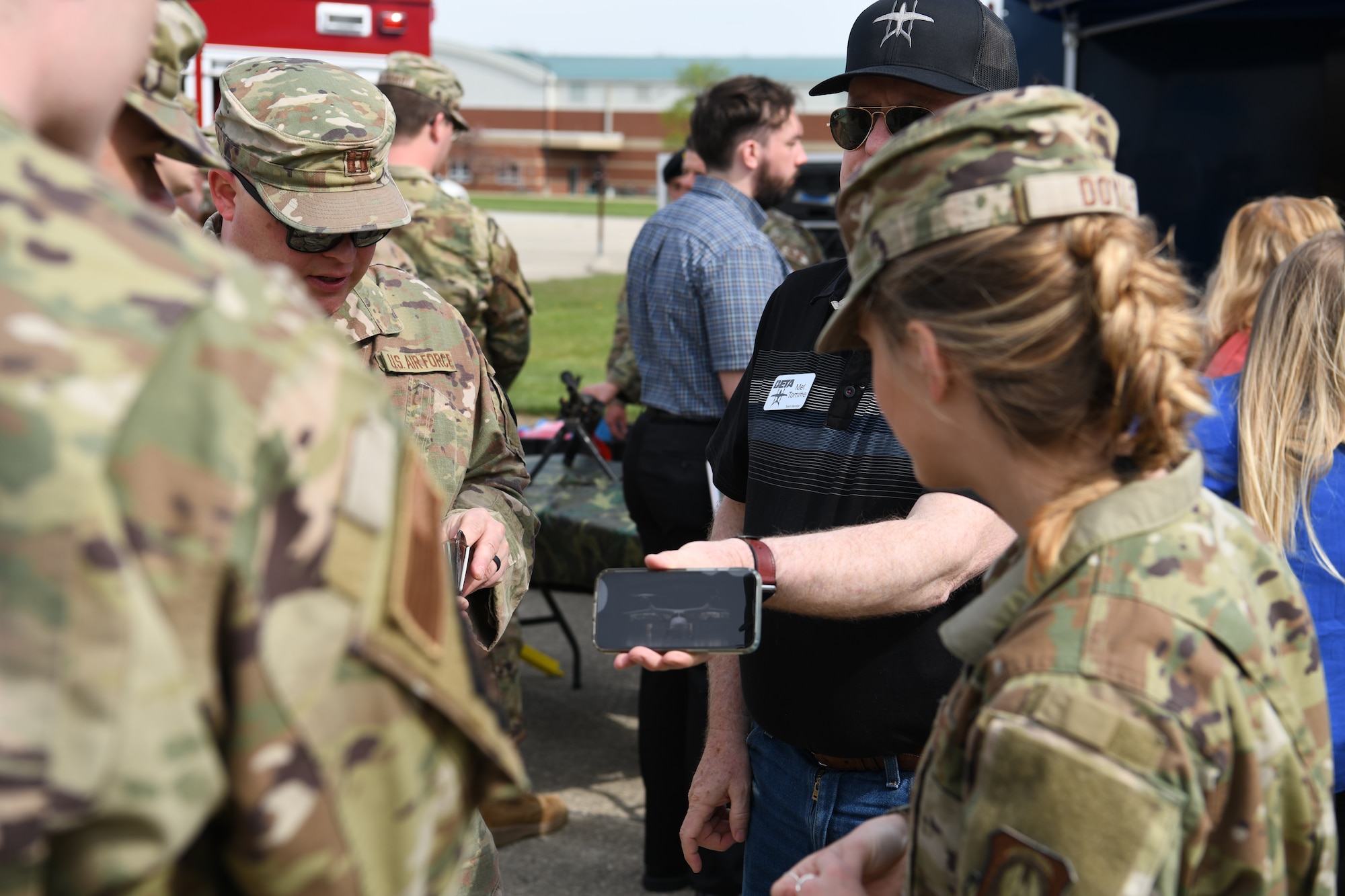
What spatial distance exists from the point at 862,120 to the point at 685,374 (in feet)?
5.80

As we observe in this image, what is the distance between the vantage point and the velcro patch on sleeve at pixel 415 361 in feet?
8.34

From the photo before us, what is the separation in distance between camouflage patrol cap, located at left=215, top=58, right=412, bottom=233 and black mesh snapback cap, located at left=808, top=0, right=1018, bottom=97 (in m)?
0.97

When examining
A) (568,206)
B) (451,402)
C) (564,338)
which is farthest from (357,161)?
(568,206)

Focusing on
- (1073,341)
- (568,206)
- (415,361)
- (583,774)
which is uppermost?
(1073,341)

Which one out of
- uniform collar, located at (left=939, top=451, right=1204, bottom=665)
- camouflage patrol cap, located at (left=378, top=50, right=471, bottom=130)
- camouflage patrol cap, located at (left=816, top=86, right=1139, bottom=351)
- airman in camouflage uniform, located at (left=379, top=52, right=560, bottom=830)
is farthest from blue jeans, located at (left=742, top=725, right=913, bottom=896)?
camouflage patrol cap, located at (left=378, top=50, right=471, bottom=130)

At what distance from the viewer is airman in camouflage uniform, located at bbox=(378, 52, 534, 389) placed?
482 cm

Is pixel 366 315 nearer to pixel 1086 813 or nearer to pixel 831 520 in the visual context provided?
pixel 831 520

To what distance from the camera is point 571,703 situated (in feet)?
18.1

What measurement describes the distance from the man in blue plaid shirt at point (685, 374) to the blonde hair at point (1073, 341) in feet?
8.30

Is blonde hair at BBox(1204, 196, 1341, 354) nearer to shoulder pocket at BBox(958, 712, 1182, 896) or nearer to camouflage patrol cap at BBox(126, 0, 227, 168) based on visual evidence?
shoulder pocket at BBox(958, 712, 1182, 896)

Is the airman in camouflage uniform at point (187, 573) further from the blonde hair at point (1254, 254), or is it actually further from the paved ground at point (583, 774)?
the blonde hair at point (1254, 254)

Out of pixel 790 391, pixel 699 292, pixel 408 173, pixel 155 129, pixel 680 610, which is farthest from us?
pixel 408 173

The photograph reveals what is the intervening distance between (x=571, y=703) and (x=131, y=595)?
4.87 meters

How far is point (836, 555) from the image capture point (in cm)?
188
